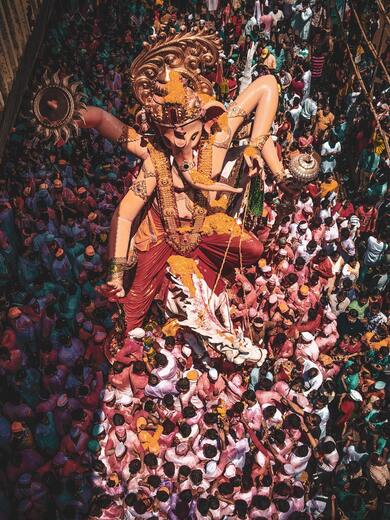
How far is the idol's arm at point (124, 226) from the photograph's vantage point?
16.1 ft

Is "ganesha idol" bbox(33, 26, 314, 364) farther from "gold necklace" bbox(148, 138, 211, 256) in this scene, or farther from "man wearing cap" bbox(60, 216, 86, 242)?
"man wearing cap" bbox(60, 216, 86, 242)

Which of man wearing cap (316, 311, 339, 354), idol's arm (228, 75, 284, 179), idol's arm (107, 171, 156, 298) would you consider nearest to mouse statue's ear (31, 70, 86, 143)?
idol's arm (107, 171, 156, 298)

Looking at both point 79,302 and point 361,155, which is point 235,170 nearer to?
point 79,302

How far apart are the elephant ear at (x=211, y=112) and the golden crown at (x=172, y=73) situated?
0.11 metres

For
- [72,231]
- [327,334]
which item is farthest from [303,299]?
[72,231]

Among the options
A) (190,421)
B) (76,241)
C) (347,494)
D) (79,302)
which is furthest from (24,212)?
(347,494)

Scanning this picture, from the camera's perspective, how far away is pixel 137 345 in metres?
5.17

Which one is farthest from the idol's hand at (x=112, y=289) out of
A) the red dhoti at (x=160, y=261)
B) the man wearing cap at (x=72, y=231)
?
the man wearing cap at (x=72, y=231)

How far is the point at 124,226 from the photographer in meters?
4.95

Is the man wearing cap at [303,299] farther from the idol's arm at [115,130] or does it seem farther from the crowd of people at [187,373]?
the idol's arm at [115,130]

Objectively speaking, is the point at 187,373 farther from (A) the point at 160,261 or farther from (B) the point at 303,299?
(B) the point at 303,299

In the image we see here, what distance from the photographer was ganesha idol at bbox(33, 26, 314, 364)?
4.66 m

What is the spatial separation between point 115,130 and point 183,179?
2.67 ft

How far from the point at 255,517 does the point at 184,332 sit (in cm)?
185
